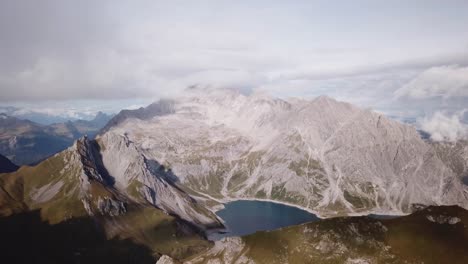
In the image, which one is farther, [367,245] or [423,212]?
[423,212]

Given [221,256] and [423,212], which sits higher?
[423,212]

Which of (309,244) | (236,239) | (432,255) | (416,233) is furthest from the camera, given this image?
(236,239)

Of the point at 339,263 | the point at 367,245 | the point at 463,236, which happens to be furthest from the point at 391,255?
the point at 463,236

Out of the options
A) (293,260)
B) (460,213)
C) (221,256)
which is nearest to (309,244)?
(293,260)

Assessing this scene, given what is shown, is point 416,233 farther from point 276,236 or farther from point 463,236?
point 276,236

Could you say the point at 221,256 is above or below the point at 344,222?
below

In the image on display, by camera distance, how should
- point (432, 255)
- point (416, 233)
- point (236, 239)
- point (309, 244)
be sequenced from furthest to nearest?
point (236, 239), point (309, 244), point (416, 233), point (432, 255)

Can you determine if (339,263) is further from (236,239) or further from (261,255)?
(236,239)

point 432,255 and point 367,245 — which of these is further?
point 367,245
